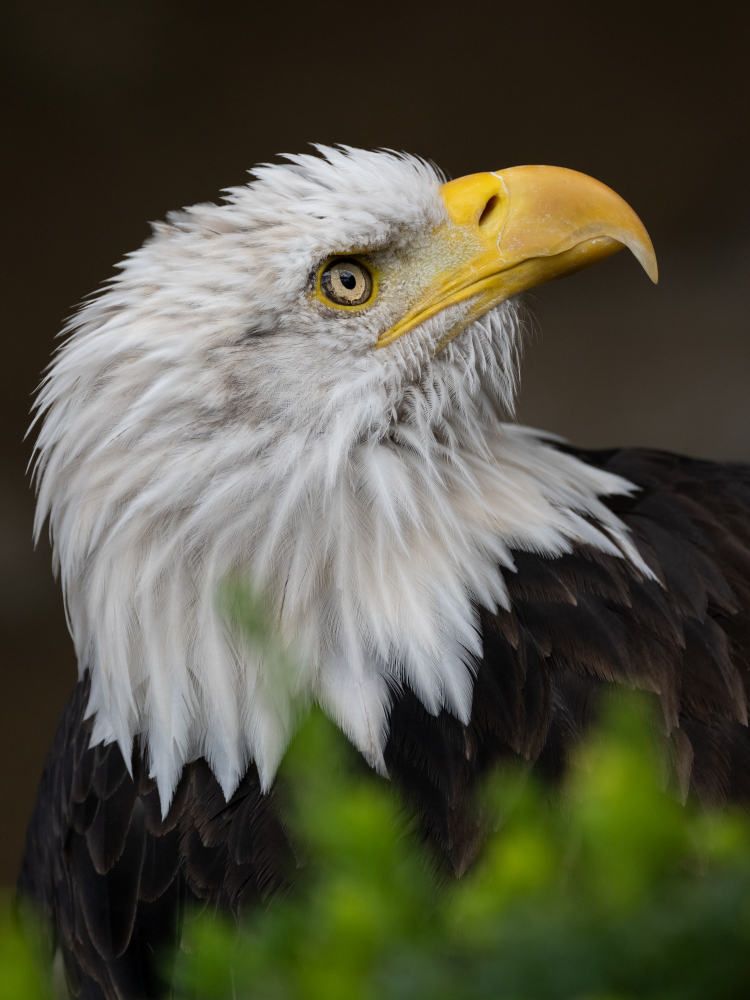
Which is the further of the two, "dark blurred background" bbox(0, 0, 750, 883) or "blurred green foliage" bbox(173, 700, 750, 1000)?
"dark blurred background" bbox(0, 0, 750, 883)

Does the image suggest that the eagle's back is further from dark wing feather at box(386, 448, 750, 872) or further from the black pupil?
the black pupil

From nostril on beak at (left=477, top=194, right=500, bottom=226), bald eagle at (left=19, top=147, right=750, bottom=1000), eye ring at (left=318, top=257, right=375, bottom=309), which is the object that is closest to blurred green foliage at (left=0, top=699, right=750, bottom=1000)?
bald eagle at (left=19, top=147, right=750, bottom=1000)

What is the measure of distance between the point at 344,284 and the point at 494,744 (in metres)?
0.61

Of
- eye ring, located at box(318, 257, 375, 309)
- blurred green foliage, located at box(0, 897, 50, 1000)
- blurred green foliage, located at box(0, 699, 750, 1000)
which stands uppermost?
eye ring, located at box(318, 257, 375, 309)

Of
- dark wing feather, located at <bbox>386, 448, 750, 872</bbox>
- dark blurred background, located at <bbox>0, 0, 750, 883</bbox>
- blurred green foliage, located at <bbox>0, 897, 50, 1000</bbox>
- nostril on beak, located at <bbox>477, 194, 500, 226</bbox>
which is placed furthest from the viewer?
dark blurred background, located at <bbox>0, 0, 750, 883</bbox>

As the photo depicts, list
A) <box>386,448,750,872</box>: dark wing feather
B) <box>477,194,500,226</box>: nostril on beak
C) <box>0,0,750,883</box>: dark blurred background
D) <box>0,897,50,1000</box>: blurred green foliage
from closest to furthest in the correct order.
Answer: <box>0,897,50,1000</box>: blurred green foliage
<box>386,448,750,872</box>: dark wing feather
<box>477,194,500,226</box>: nostril on beak
<box>0,0,750,883</box>: dark blurred background

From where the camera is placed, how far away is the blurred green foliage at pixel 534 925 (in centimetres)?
27

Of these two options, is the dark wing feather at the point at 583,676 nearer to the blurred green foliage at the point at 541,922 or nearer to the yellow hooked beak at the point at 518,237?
the yellow hooked beak at the point at 518,237

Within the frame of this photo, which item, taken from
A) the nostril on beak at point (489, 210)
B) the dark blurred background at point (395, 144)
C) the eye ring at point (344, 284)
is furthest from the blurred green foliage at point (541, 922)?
the dark blurred background at point (395, 144)

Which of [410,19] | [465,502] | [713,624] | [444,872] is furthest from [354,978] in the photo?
[410,19]

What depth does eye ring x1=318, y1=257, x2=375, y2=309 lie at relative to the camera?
113 centimetres

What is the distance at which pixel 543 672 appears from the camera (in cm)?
A: 114

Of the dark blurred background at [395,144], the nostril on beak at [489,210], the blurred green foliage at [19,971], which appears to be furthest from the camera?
the dark blurred background at [395,144]

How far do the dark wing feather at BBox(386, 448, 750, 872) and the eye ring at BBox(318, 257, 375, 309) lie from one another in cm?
40
